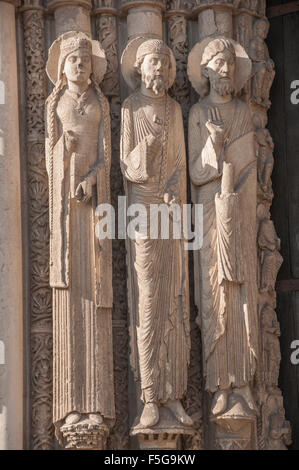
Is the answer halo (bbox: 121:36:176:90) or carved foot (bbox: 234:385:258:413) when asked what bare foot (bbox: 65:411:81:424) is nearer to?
carved foot (bbox: 234:385:258:413)

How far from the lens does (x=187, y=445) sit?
30.5 feet

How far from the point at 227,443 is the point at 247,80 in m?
2.32

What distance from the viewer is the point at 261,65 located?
385 inches

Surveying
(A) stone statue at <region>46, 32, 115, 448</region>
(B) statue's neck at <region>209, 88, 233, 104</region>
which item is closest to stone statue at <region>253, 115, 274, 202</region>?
(B) statue's neck at <region>209, 88, 233, 104</region>

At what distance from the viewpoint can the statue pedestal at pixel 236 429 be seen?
9.19 meters

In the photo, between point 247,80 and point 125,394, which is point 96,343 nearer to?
point 125,394

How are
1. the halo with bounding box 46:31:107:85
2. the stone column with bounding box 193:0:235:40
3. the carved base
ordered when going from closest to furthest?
1. the carved base
2. the halo with bounding box 46:31:107:85
3. the stone column with bounding box 193:0:235:40

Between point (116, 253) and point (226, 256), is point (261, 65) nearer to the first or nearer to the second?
point (226, 256)

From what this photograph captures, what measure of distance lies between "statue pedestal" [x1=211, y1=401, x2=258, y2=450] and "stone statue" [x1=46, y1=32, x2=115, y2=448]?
0.68 meters

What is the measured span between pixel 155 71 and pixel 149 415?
212 cm

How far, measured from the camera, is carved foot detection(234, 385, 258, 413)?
9234 mm

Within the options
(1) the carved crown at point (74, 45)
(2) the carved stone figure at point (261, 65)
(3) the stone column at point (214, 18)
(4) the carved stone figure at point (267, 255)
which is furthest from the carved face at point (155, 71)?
(4) the carved stone figure at point (267, 255)

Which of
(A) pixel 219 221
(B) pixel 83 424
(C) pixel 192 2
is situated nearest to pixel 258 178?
(A) pixel 219 221

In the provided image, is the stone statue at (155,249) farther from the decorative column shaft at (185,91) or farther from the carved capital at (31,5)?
the carved capital at (31,5)
